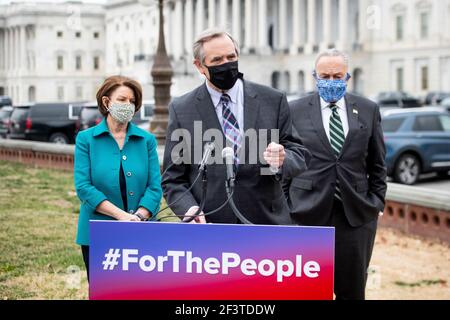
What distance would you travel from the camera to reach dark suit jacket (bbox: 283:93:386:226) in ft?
19.6

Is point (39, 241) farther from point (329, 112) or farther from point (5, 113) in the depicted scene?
point (5, 113)

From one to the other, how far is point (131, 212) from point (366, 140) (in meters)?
1.71

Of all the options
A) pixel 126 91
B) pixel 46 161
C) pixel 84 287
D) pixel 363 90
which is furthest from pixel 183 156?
pixel 363 90

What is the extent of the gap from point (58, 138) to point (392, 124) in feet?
51.5

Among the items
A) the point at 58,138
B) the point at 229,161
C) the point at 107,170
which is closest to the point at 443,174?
the point at 58,138

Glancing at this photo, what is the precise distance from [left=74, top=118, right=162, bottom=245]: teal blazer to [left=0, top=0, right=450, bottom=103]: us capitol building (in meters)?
47.4

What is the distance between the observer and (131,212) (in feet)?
18.5

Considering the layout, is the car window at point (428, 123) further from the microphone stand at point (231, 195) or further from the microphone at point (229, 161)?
the microphone at point (229, 161)

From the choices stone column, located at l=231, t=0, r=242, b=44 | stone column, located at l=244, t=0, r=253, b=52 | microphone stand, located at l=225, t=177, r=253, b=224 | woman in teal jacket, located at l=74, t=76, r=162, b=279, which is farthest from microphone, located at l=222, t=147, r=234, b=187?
stone column, located at l=231, t=0, r=242, b=44

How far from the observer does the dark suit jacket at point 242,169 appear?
476cm

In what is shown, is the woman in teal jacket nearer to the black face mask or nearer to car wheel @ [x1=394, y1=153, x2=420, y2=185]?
the black face mask

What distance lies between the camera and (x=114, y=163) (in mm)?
5559
